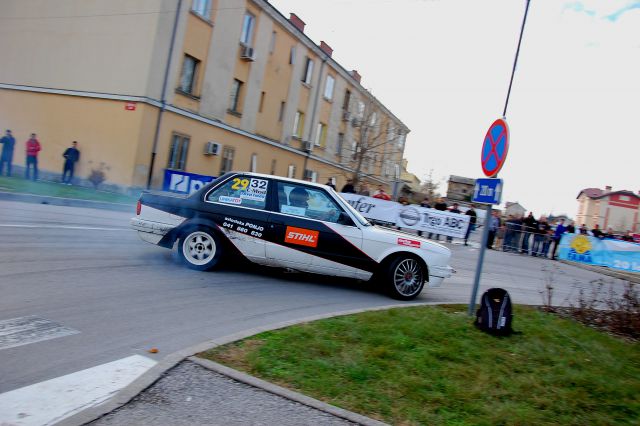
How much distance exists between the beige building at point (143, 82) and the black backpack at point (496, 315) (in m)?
16.9

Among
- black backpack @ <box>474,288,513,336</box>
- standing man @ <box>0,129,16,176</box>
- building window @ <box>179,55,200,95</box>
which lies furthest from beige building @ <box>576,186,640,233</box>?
standing man @ <box>0,129,16,176</box>

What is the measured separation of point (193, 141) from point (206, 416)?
69.7ft

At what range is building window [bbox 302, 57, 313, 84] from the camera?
109ft

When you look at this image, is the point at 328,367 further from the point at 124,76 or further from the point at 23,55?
the point at 23,55

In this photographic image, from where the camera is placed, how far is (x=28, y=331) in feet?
15.0

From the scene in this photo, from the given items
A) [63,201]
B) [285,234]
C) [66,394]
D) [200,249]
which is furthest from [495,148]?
[63,201]

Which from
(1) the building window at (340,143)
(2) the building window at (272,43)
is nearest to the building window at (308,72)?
(2) the building window at (272,43)

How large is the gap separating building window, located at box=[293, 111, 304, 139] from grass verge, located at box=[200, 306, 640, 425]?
28298 mm

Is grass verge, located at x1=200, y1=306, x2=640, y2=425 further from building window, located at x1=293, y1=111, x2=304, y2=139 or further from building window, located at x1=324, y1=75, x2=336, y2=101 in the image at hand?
building window, located at x1=324, y1=75, x2=336, y2=101

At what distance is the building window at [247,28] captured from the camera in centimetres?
2612

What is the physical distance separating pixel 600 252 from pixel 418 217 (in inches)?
278

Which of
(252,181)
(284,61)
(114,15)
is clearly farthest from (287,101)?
(252,181)

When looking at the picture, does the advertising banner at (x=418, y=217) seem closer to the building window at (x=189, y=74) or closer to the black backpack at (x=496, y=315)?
the building window at (x=189, y=74)

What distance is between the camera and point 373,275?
8094 mm
